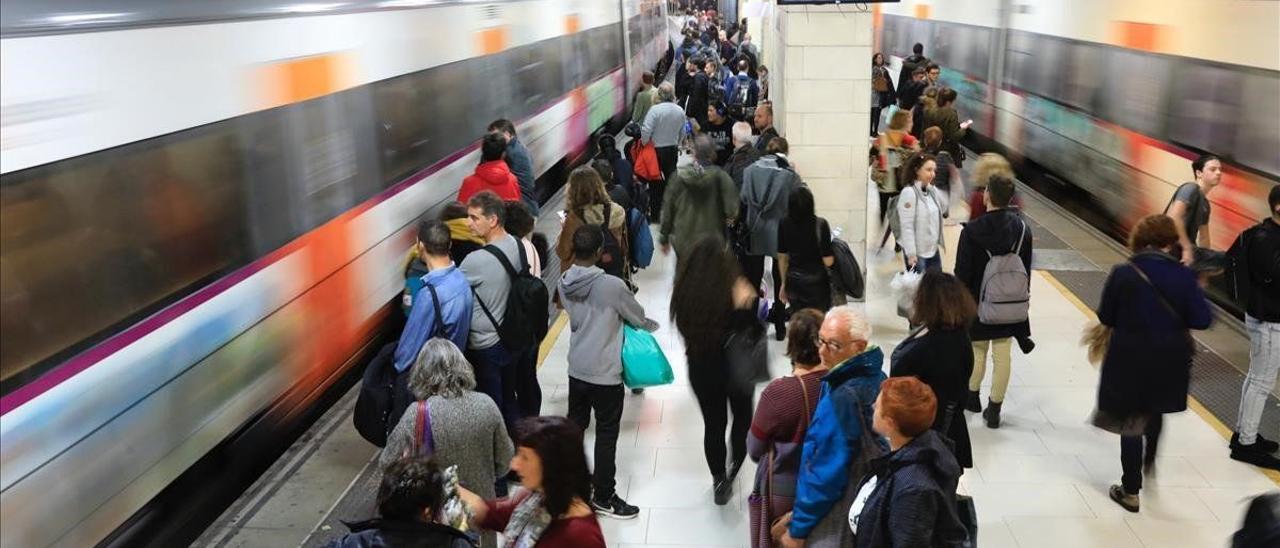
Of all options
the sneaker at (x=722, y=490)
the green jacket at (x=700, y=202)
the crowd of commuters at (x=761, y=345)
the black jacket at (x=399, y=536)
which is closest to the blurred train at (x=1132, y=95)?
the crowd of commuters at (x=761, y=345)

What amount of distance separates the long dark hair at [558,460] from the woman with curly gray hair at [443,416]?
1.10 metres

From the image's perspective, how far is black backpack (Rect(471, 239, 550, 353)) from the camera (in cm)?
557

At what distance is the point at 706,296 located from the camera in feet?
17.7

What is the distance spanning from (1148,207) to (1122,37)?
1.83 meters

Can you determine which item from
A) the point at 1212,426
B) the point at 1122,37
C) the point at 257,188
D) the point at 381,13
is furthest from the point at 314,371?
the point at 1122,37

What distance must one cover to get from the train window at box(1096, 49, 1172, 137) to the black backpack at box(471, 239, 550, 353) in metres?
6.99

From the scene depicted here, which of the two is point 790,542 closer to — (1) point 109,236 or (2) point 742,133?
(1) point 109,236

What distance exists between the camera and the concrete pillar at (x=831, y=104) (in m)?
9.21

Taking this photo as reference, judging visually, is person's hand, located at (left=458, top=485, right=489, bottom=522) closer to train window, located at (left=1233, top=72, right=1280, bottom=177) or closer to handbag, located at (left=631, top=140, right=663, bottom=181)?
A: train window, located at (left=1233, top=72, right=1280, bottom=177)

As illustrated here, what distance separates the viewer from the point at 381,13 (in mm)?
7734

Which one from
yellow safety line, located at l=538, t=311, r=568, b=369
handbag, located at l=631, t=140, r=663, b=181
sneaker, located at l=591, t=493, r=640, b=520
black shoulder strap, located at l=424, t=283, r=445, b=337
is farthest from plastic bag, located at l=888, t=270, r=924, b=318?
handbag, located at l=631, t=140, r=663, b=181

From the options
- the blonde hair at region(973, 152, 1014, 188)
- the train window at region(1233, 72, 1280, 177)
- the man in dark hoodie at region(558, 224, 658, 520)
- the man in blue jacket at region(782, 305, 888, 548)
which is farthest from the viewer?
the train window at region(1233, 72, 1280, 177)

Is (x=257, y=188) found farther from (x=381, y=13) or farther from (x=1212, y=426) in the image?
(x=1212, y=426)

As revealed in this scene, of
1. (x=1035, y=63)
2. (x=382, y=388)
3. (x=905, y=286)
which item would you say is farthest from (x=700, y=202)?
(x=1035, y=63)
